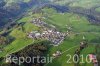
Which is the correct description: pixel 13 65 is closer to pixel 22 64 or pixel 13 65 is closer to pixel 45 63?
pixel 22 64

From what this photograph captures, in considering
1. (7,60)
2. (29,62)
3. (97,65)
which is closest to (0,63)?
(7,60)

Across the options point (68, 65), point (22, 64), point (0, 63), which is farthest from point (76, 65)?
point (0, 63)

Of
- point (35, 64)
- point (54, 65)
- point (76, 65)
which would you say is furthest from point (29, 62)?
point (76, 65)

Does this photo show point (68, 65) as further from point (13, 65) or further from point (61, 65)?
point (13, 65)

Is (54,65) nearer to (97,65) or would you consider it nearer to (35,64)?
(35,64)

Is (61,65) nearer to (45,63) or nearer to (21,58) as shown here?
(45,63)
